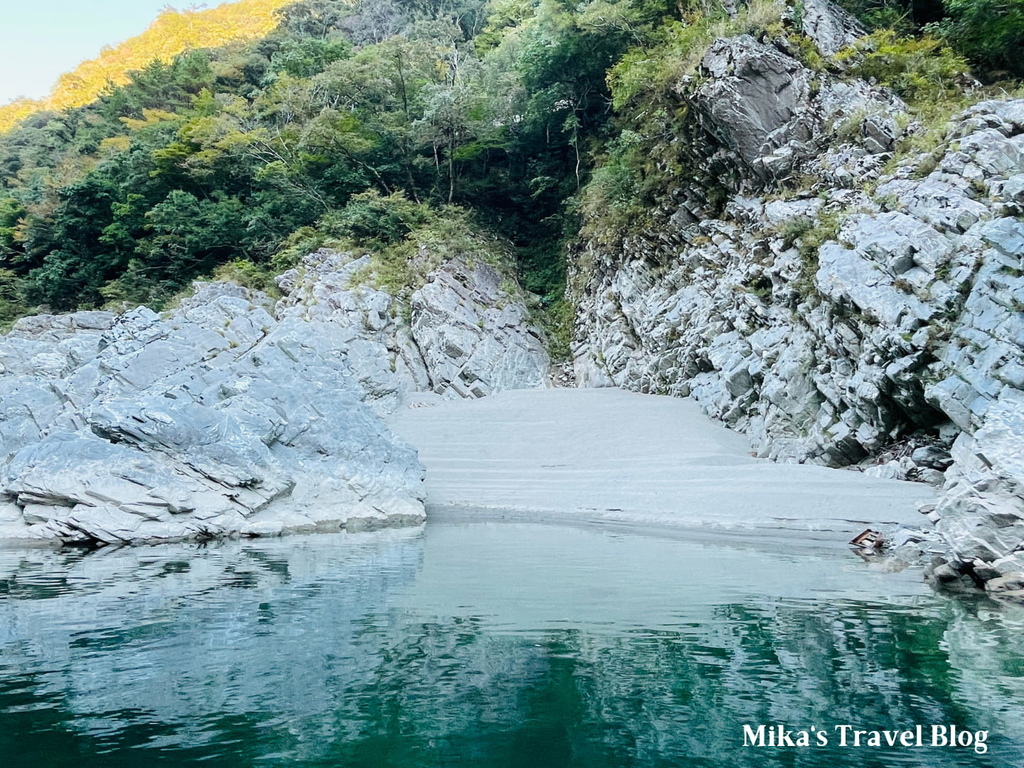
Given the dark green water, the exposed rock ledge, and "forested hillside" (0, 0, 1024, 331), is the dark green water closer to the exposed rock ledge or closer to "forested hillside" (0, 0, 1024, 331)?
the exposed rock ledge

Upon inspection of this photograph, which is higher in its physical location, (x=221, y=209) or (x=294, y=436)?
(x=221, y=209)

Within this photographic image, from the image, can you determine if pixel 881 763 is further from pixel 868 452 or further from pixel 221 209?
pixel 221 209

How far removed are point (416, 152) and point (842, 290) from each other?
18769 millimetres

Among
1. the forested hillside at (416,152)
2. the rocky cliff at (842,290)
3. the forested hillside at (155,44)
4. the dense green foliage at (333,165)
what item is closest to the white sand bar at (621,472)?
the rocky cliff at (842,290)

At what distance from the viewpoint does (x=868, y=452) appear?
1198cm

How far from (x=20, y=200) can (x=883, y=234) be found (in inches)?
1465

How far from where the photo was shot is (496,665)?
5020mm

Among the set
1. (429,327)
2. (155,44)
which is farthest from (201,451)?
(155,44)

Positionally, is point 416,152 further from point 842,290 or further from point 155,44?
point 155,44

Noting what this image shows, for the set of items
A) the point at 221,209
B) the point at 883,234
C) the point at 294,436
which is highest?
the point at 221,209

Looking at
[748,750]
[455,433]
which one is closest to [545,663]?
[748,750]

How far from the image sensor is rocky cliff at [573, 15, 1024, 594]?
9.70 metres

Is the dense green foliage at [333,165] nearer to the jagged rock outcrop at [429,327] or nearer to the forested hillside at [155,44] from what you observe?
the jagged rock outcrop at [429,327]

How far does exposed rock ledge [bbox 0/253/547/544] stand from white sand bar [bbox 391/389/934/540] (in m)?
1.72
